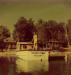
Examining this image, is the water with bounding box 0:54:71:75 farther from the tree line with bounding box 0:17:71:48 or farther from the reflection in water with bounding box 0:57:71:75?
the tree line with bounding box 0:17:71:48

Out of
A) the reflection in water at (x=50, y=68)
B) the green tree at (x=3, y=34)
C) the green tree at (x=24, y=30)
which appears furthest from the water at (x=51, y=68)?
the green tree at (x=24, y=30)

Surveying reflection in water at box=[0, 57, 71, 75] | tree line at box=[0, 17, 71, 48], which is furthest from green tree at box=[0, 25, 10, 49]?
reflection in water at box=[0, 57, 71, 75]

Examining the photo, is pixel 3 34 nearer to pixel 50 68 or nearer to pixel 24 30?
pixel 24 30

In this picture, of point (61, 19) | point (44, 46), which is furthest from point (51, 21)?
point (44, 46)

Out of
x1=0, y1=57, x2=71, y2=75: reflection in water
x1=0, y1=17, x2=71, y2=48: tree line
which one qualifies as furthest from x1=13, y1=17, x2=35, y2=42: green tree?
x1=0, y1=57, x2=71, y2=75: reflection in water

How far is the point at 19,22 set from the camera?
99.7 inches

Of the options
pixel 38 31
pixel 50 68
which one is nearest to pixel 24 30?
pixel 38 31

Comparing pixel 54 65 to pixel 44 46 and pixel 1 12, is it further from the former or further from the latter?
pixel 1 12

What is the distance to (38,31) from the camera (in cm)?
254

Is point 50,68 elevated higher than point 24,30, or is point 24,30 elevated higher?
point 24,30

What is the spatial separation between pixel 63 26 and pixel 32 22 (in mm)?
317

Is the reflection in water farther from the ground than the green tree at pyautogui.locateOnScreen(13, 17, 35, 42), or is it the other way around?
the green tree at pyautogui.locateOnScreen(13, 17, 35, 42)

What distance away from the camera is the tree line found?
2523 millimetres

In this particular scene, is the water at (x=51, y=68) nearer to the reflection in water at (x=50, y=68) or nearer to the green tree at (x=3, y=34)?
the reflection in water at (x=50, y=68)
